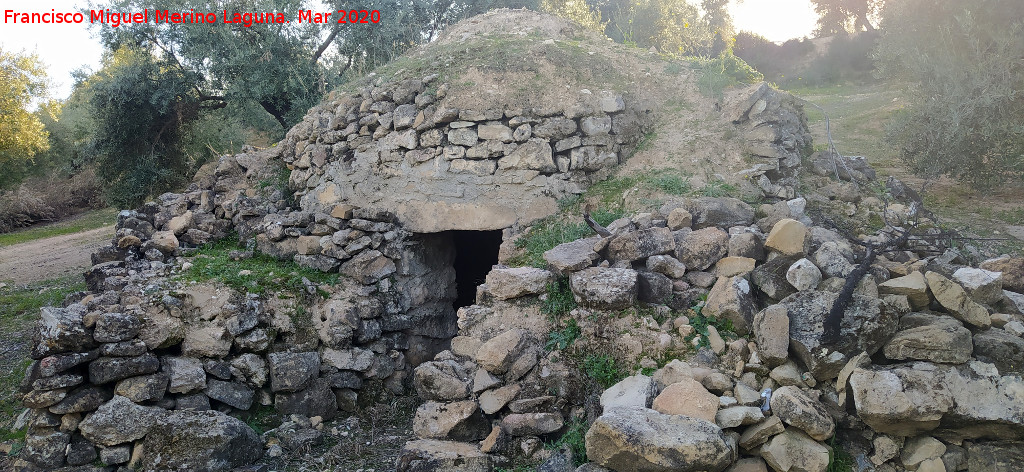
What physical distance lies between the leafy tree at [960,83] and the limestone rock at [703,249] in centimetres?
606

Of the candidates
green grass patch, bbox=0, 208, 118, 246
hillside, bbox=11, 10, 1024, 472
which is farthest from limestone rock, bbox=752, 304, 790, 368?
green grass patch, bbox=0, 208, 118, 246

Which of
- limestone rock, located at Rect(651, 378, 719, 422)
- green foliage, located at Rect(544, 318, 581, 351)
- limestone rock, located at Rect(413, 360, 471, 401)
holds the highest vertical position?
green foliage, located at Rect(544, 318, 581, 351)

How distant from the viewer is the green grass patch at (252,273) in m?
6.20

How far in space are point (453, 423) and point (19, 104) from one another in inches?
615

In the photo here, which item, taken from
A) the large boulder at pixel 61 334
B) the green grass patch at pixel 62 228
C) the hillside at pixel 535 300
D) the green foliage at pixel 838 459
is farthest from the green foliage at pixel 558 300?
the green grass patch at pixel 62 228

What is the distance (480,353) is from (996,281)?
3561 millimetres

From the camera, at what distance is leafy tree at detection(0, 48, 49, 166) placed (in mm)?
14242

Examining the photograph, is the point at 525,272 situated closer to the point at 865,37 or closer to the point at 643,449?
the point at 643,449

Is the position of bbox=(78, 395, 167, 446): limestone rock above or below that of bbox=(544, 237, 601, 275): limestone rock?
below

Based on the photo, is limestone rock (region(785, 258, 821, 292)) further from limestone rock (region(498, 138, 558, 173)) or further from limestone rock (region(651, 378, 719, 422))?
limestone rock (region(498, 138, 558, 173))

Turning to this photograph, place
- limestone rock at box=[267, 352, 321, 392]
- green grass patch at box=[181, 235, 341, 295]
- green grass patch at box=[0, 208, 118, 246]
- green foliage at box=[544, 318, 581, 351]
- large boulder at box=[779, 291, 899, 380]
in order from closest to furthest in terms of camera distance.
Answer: large boulder at box=[779, 291, 899, 380] < green foliage at box=[544, 318, 581, 351] < limestone rock at box=[267, 352, 321, 392] < green grass patch at box=[181, 235, 341, 295] < green grass patch at box=[0, 208, 118, 246]

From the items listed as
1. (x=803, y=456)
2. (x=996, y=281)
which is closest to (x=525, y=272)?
(x=803, y=456)

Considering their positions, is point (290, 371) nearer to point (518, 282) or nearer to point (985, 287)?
point (518, 282)

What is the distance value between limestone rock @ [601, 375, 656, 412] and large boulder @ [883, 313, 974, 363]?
148 cm
